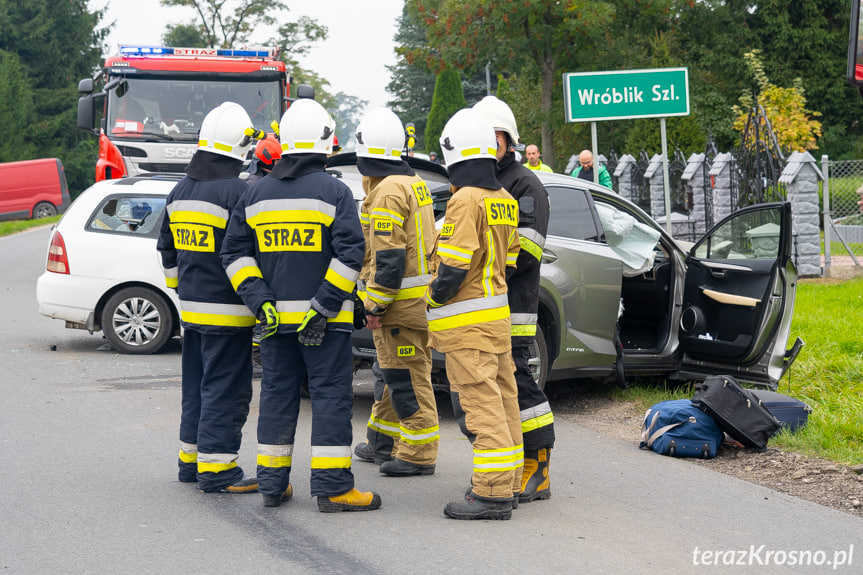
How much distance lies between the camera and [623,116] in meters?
10.7

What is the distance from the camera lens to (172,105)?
13.9 m

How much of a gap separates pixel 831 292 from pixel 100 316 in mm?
9048

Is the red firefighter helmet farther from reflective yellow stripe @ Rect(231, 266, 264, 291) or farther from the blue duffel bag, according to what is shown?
the blue duffel bag

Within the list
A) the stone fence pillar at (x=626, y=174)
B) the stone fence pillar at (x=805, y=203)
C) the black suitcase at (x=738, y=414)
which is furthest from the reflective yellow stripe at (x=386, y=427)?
the stone fence pillar at (x=626, y=174)

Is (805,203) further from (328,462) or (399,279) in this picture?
(328,462)

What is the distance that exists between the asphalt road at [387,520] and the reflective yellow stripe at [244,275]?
119 centimetres

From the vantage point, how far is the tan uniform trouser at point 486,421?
199 inches

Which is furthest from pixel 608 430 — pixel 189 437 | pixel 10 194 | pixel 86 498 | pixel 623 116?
pixel 10 194

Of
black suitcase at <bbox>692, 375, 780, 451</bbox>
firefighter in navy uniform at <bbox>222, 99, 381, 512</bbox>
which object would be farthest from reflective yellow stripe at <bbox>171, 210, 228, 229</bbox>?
black suitcase at <bbox>692, 375, 780, 451</bbox>

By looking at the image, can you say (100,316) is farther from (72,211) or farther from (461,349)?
(461,349)

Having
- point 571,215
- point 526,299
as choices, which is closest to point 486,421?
point 526,299

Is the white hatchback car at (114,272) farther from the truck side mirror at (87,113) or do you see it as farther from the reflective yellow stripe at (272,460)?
the reflective yellow stripe at (272,460)

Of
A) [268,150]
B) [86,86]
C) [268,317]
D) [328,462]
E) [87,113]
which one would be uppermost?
[86,86]

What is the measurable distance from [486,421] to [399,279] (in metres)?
0.95
